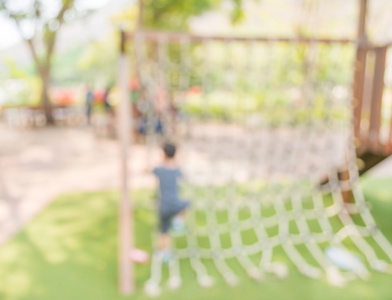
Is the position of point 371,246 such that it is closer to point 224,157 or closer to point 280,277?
point 280,277

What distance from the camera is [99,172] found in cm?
587

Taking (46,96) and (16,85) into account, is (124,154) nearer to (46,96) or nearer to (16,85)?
(46,96)

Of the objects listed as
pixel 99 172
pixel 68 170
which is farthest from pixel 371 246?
pixel 68 170

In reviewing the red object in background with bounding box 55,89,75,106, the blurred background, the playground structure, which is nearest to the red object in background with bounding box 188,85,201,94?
the blurred background

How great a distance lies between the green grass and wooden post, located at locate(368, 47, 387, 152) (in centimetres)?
95

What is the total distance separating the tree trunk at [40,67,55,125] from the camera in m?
11.7

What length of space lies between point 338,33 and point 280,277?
46.0ft

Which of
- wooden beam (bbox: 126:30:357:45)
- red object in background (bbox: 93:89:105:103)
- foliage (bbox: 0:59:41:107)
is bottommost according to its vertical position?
red object in background (bbox: 93:89:105:103)

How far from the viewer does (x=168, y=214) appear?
2.93m

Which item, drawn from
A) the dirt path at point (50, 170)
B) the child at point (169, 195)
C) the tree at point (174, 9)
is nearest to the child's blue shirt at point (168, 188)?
the child at point (169, 195)

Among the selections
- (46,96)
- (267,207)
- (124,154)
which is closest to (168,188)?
(124,154)

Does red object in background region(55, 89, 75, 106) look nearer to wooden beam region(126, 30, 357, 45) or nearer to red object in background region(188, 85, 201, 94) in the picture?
red object in background region(188, 85, 201, 94)

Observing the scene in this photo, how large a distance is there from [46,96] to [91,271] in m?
10.4

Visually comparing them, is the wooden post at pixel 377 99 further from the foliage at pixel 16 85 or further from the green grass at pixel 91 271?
the foliage at pixel 16 85
